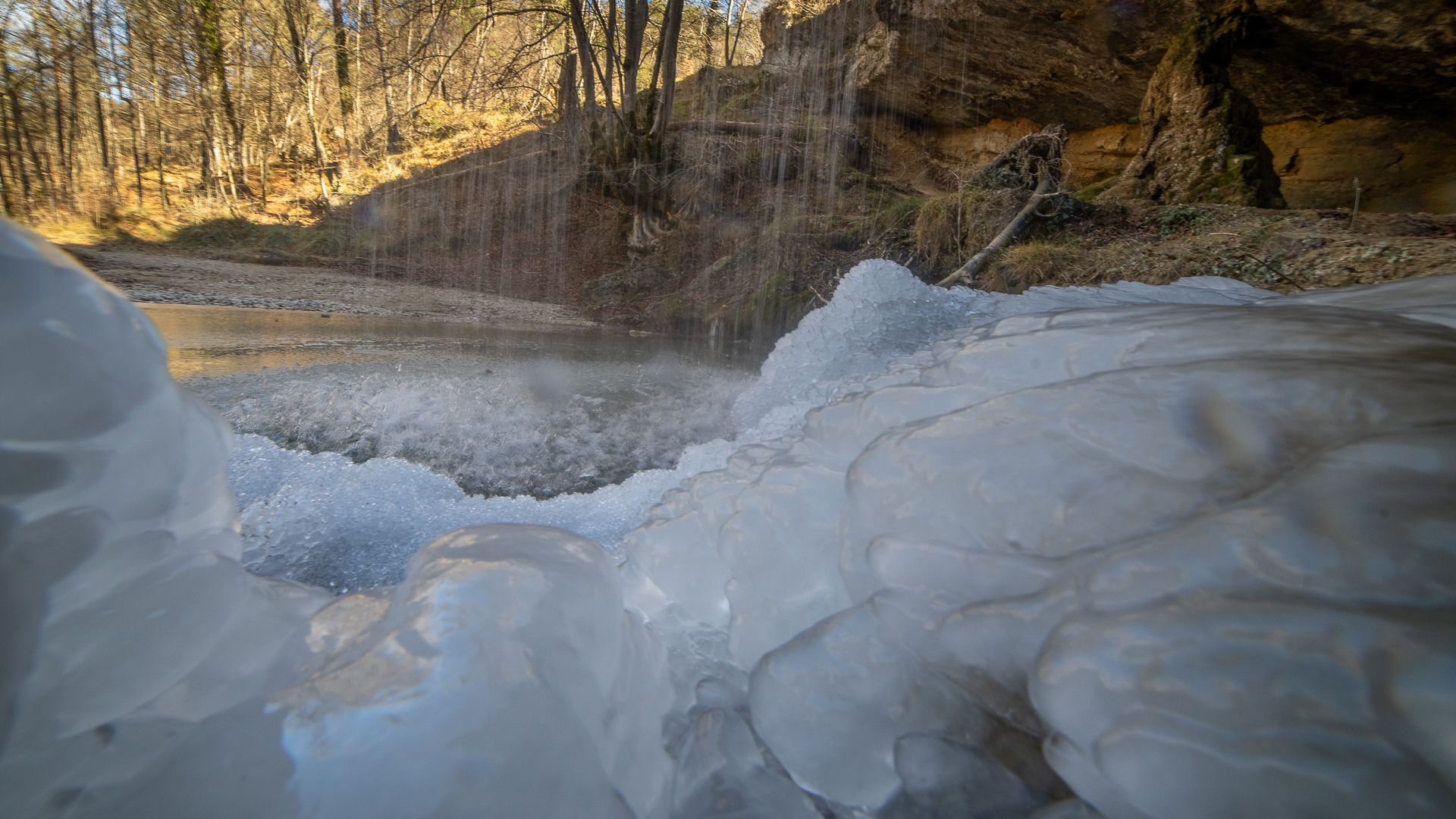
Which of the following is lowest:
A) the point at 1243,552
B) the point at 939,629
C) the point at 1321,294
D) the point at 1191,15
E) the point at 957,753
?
the point at 957,753

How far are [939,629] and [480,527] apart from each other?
70 centimetres

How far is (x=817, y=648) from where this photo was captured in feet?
2.65

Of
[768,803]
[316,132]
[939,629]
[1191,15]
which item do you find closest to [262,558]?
[768,803]

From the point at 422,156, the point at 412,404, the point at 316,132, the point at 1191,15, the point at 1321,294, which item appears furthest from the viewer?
the point at 422,156

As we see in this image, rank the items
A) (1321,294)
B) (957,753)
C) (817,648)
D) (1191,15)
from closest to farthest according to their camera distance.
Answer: (957,753)
(817,648)
(1321,294)
(1191,15)

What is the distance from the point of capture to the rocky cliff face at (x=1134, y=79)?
5.40 metres

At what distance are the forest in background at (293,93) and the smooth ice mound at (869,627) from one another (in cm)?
806

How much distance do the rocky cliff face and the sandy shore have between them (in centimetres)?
631

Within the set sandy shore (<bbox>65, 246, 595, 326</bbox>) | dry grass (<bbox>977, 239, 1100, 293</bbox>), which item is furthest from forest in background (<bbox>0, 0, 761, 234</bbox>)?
dry grass (<bbox>977, 239, 1100, 293</bbox>)

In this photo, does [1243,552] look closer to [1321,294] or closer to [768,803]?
[768,803]

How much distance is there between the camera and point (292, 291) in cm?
839

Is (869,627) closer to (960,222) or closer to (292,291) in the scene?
(960,222)

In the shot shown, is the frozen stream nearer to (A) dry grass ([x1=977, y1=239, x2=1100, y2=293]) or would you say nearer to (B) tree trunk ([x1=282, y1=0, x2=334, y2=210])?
(A) dry grass ([x1=977, y1=239, x2=1100, y2=293])

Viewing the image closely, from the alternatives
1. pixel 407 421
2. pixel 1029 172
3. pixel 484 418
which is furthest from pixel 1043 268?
pixel 407 421
